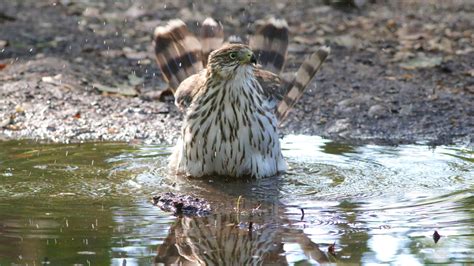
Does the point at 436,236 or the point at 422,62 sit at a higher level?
the point at 422,62

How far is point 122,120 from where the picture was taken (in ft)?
30.0

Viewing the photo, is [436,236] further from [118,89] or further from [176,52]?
[118,89]

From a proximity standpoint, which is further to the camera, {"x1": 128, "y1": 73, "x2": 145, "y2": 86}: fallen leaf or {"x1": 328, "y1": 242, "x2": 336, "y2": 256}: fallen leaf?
{"x1": 128, "y1": 73, "x2": 145, "y2": 86}: fallen leaf

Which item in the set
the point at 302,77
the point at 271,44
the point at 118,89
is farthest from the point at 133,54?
the point at 302,77

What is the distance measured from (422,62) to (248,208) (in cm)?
495

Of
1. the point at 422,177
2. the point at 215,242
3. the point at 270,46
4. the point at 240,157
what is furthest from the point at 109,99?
the point at 215,242

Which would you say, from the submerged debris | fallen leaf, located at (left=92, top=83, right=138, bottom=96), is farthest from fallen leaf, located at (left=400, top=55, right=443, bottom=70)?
the submerged debris

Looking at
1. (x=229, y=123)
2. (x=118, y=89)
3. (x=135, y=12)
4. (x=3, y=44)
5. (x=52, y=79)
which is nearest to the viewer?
(x=229, y=123)

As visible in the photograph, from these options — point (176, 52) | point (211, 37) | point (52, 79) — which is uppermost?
point (211, 37)

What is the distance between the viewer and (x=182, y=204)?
6043mm

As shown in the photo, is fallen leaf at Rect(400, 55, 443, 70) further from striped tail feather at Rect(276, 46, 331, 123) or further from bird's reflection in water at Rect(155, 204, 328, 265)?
bird's reflection in water at Rect(155, 204, 328, 265)

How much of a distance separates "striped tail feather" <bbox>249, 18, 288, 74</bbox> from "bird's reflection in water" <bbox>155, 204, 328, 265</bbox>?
8.04ft

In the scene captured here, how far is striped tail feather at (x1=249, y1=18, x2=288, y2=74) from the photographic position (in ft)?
26.7

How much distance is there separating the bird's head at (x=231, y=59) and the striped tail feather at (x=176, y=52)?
2.91ft
